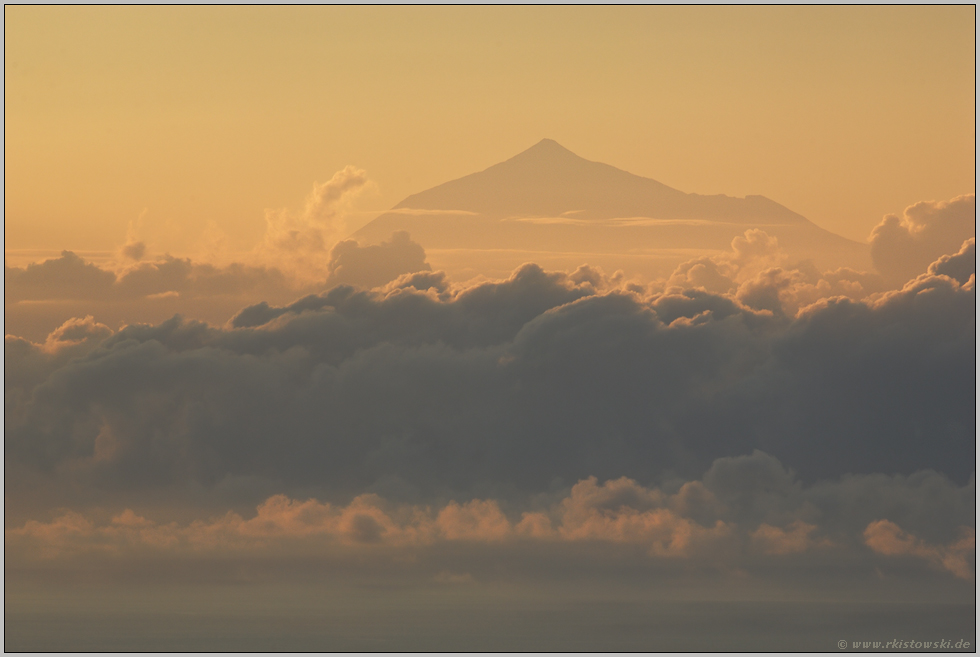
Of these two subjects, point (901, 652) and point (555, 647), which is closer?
point (901, 652)

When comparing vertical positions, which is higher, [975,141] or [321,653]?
[975,141]

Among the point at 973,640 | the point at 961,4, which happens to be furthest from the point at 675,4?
the point at 973,640

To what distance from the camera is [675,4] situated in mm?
59750

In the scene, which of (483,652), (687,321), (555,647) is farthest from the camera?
(687,321)

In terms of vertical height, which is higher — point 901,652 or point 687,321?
point 687,321

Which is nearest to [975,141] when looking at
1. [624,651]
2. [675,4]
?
[675,4]

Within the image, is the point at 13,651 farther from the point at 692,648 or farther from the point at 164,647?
the point at 692,648

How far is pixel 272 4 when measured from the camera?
2435 inches

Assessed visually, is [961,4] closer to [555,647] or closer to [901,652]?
[901,652]

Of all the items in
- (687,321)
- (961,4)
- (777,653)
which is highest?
(961,4)

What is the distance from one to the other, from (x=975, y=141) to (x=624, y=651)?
35881mm

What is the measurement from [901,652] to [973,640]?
6236 mm

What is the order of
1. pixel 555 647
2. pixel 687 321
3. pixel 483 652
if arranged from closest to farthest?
pixel 483 652, pixel 555 647, pixel 687 321

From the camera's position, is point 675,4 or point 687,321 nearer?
point 675,4
